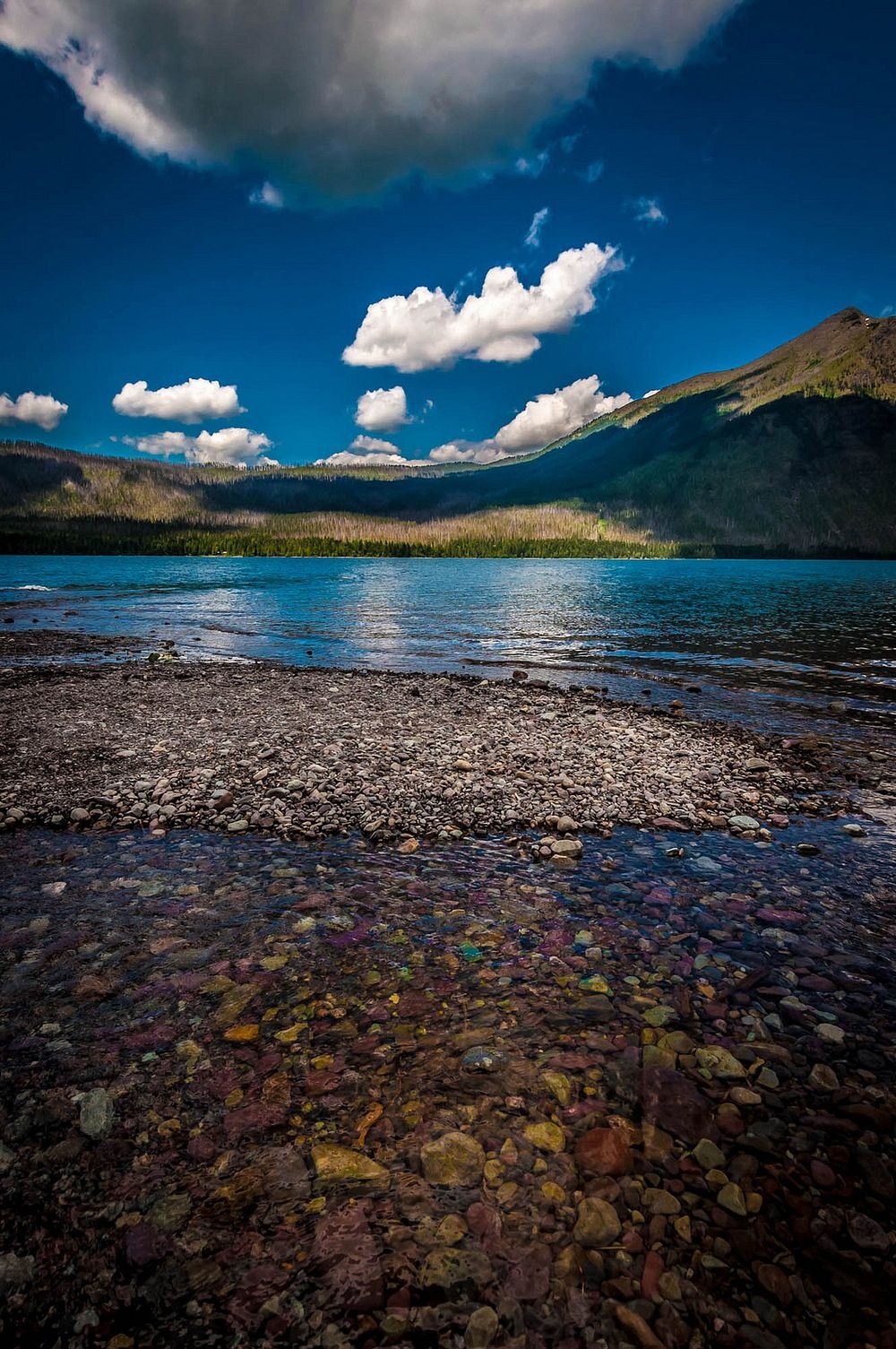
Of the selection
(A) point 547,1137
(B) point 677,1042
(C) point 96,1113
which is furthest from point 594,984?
(C) point 96,1113

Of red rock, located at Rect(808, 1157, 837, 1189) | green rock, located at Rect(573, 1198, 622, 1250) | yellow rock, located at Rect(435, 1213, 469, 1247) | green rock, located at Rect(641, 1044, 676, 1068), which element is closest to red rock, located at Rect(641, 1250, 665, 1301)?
green rock, located at Rect(573, 1198, 622, 1250)

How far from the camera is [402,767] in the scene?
12125 millimetres

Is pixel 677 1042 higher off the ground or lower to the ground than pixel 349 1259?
lower

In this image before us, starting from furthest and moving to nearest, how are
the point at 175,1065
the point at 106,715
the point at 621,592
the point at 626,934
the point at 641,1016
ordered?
the point at 621,592 < the point at 106,715 < the point at 626,934 < the point at 641,1016 < the point at 175,1065

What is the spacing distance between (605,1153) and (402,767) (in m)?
8.45

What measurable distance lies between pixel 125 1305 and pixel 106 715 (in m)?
15.5

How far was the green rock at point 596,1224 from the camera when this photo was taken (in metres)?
3.44

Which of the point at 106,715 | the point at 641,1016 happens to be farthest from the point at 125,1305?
the point at 106,715

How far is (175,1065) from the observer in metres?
4.70

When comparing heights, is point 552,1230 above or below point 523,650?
above

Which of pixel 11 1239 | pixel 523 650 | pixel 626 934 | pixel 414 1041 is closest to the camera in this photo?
pixel 11 1239

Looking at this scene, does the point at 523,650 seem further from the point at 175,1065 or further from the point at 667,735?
the point at 175,1065

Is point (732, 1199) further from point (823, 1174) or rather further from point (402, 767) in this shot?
point (402, 767)

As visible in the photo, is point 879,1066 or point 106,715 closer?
point 879,1066
